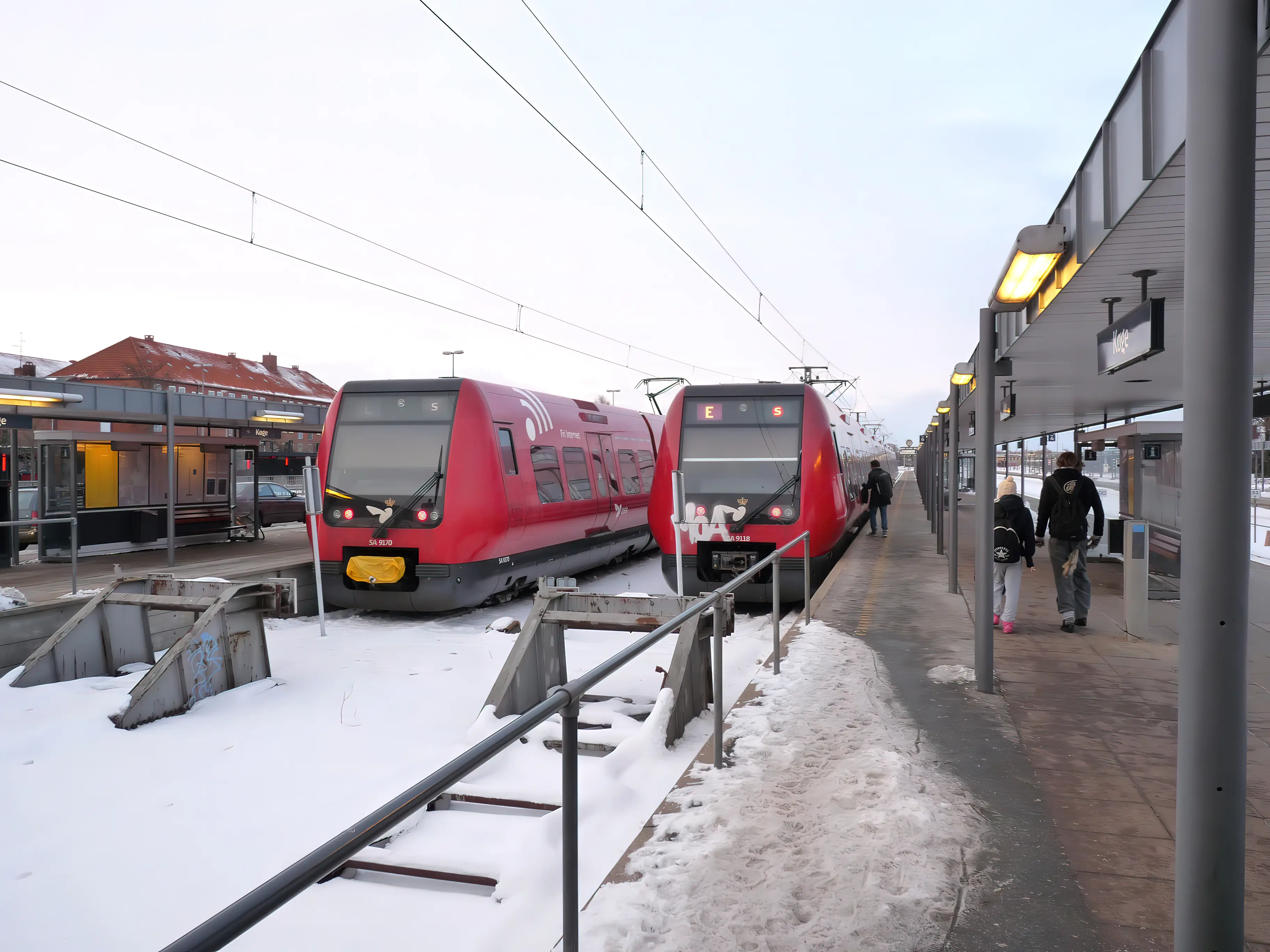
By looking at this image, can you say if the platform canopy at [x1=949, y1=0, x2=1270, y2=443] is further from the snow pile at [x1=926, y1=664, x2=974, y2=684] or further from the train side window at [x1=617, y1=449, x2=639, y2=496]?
the train side window at [x1=617, y1=449, x2=639, y2=496]

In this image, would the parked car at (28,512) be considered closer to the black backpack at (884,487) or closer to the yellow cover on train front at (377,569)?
the yellow cover on train front at (377,569)

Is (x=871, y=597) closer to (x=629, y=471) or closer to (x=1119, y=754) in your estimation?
(x=1119, y=754)

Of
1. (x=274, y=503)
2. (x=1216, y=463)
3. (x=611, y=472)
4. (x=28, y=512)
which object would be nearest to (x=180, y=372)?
(x=274, y=503)

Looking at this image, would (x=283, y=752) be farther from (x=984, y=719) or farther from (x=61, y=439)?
(x=61, y=439)

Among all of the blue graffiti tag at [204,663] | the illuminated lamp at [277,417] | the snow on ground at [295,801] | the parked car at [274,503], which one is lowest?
the snow on ground at [295,801]

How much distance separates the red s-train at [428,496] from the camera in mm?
9852

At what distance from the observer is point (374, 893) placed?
3738 millimetres

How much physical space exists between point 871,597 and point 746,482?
6.52 ft

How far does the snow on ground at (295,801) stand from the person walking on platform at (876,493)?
467 inches

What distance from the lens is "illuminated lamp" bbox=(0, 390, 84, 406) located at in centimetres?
1187

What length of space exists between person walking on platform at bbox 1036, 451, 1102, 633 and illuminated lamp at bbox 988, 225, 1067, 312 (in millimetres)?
2775

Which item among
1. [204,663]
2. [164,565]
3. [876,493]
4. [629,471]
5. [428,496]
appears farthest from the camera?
[876,493]

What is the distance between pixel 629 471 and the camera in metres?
15.8

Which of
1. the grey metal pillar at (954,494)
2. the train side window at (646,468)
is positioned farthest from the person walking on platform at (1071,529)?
the train side window at (646,468)
